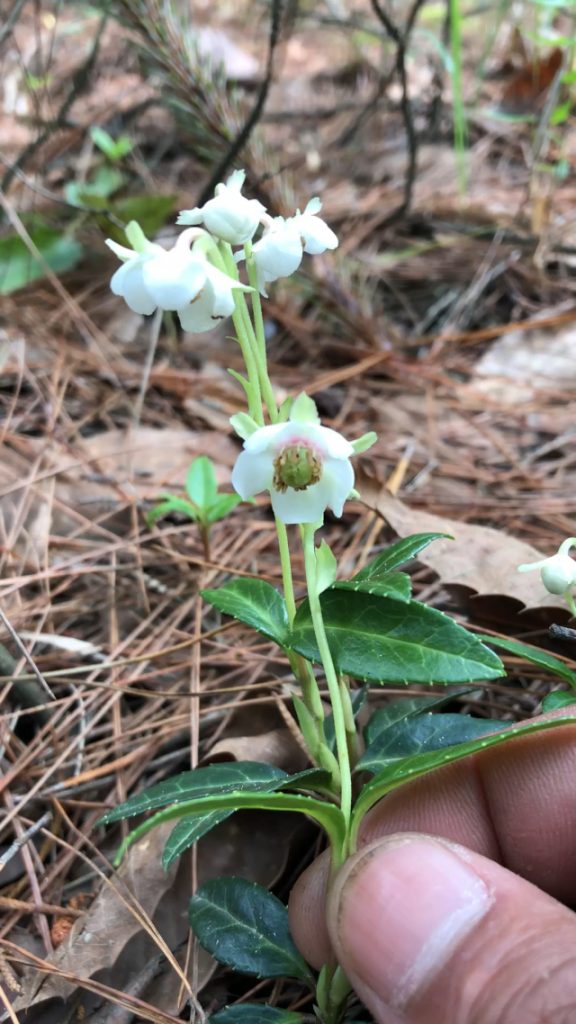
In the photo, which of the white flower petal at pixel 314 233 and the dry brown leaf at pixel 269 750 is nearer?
the white flower petal at pixel 314 233

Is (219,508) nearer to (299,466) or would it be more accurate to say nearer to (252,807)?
(299,466)

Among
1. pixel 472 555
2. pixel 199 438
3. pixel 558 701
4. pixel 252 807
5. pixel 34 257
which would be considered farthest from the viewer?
pixel 34 257

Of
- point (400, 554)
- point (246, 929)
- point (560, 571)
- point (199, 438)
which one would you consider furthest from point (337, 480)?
point (199, 438)

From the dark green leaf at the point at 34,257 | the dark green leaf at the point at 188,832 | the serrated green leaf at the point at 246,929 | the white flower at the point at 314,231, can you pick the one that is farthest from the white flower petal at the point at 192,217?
the dark green leaf at the point at 34,257

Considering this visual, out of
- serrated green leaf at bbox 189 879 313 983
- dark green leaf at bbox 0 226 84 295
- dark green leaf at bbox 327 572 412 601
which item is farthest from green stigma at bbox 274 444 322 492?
dark green leaf at bbox 0 226 84 295

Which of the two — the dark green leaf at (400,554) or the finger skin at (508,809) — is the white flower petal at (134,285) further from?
the finger skin at (508,809)

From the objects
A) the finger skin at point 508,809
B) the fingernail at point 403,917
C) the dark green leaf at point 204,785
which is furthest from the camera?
the finger skin at point 508,809
